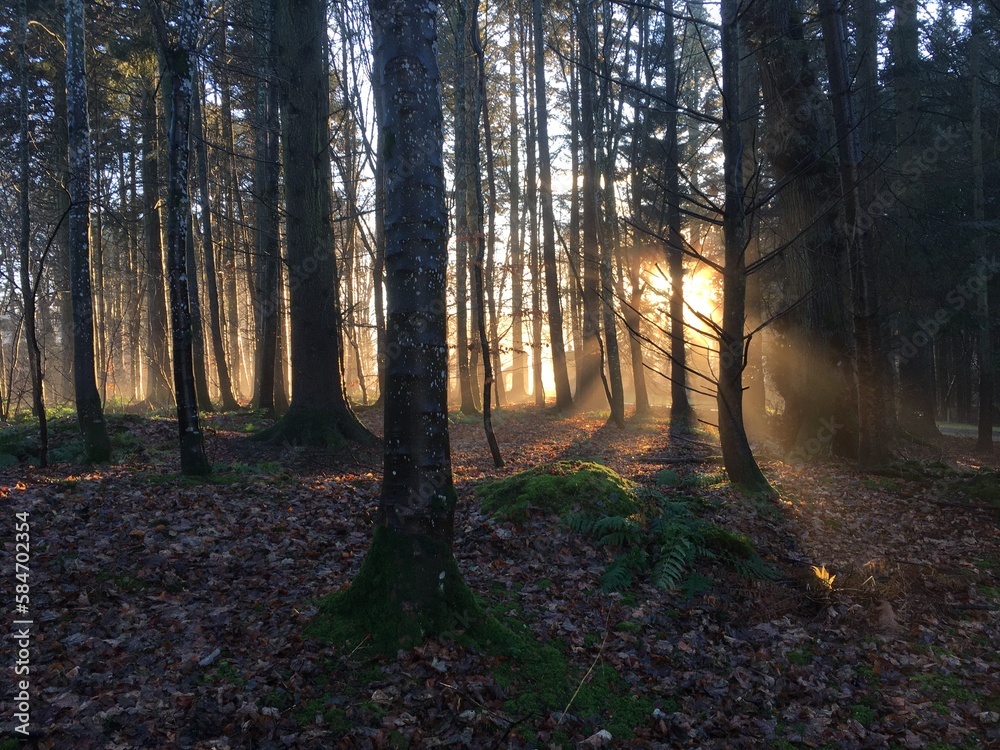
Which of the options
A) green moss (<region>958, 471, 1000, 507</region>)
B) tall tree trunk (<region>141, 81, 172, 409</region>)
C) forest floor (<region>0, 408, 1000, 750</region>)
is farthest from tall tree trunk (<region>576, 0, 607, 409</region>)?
tall tree trunk (<region>141, 81, 172, 409</region>)

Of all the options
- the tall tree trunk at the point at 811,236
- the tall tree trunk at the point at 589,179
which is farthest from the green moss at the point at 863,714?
the tall tree trunk at the point at 589,179

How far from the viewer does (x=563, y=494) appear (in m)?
6.80

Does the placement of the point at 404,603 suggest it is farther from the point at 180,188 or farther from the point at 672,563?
the point at 180,188

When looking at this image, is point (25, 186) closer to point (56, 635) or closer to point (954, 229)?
point (56, 635)

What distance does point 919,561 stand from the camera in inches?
237

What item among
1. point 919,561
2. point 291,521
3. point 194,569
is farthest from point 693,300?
point 194,569

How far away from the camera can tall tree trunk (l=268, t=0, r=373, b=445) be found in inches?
420

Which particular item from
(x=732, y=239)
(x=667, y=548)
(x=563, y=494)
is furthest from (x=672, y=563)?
(x=732, y=239)

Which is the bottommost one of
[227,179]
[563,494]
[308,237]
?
[563,494]

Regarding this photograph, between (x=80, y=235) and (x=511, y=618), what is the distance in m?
8.58

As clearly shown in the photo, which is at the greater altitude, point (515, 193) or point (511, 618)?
point (515, 193)

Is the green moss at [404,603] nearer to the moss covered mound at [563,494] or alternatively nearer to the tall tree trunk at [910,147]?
the moss covered mound at [563,494]

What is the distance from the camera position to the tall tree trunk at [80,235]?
8594 mm

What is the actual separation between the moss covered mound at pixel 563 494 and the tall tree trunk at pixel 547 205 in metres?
12.1
